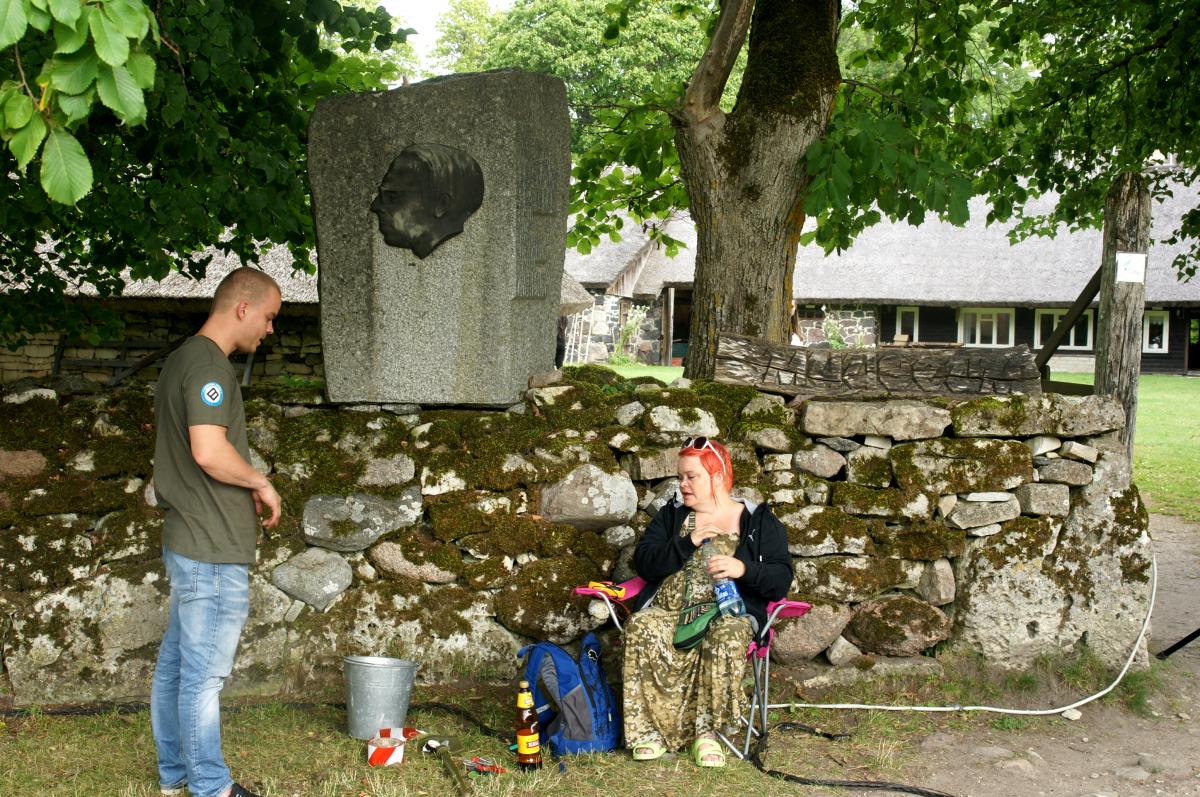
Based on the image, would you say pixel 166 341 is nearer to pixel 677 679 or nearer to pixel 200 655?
pixel 200 655

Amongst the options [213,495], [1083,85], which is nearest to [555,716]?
[213,495]

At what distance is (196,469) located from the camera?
337 centimetres

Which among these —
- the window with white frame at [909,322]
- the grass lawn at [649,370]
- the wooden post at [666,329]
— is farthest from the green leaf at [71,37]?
the window with white frame at [909,322]

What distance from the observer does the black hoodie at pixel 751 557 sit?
4.09 m

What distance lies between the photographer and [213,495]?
3.38m

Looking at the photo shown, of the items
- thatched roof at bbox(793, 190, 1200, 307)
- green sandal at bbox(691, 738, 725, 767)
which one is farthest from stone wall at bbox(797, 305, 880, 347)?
green sandal at bbox(691, 738, 725, 767)

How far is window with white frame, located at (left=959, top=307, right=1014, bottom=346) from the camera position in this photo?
28141 millimetres

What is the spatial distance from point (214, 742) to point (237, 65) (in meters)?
3.01

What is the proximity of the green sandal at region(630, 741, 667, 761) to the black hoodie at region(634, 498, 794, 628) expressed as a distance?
0.54m

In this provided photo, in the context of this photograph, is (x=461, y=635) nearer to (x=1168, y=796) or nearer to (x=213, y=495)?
(x=213, y=495)

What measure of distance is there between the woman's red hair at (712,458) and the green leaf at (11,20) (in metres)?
2.79

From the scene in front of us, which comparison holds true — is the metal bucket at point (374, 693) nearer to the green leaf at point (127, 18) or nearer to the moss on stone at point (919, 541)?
the moss on stone at point (919, 541)

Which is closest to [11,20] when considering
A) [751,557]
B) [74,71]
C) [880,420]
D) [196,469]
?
[74,71]

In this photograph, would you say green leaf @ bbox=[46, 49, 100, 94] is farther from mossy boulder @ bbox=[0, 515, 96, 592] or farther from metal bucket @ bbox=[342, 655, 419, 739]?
mossy boulder @ bbox=[0, 515, 96, 592]
